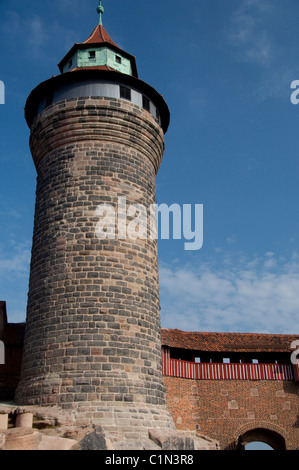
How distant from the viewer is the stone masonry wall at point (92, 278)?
29.0 ft

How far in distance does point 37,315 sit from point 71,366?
152 centimetres

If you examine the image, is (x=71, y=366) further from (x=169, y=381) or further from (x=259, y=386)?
(x=259, y=386)

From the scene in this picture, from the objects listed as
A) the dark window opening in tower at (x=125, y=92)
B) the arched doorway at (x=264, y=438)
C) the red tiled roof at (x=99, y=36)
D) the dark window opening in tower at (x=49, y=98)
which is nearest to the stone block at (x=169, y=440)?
the dark window opening in tower at (x=125, y=92)

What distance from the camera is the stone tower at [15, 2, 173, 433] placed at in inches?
350

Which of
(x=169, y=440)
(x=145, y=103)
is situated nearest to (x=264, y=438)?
(x=169, y=440)

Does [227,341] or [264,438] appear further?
[227,341]

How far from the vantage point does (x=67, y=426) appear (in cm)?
795

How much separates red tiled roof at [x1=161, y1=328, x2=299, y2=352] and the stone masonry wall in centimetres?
888

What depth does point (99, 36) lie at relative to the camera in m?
14.3

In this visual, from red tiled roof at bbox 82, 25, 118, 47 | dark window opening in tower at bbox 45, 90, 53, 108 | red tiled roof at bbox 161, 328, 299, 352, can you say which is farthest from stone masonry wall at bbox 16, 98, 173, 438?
red tiled roof at bbox 161, 328, 299, 352

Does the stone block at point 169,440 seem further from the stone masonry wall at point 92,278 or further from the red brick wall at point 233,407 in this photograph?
the red brick wall at point 233,407

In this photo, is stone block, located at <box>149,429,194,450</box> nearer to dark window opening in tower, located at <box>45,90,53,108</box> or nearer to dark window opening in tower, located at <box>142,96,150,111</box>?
dark window opening in tower, located at <box>142,96,150,111</box>

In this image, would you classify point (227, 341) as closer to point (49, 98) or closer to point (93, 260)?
point (93, 260)

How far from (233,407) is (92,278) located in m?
11.5
